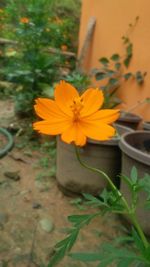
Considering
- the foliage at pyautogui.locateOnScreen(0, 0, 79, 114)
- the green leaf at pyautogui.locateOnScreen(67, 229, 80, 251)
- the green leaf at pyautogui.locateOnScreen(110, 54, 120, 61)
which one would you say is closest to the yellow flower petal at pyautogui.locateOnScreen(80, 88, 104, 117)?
the green leaf at pyautogui.locateOnScreen(67, 229, 80, 251)

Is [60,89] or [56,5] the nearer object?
[60,89]

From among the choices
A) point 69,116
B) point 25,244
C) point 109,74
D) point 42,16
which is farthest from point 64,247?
point 42,16

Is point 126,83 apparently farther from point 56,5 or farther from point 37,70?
point 56,5

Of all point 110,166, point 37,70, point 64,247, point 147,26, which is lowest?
point 110,166

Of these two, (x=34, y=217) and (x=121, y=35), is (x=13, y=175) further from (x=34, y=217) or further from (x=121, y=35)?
(x=121, y=35)

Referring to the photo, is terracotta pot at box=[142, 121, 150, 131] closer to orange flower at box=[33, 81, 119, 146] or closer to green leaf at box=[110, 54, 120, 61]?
green leaf at box=[110, 54, 120, 61]
